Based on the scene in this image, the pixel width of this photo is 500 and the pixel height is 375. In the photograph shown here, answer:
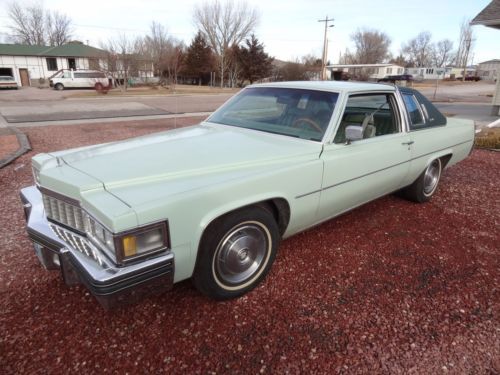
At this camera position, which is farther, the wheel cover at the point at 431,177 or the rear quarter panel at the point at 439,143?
the wheel cover at the point at 431,177

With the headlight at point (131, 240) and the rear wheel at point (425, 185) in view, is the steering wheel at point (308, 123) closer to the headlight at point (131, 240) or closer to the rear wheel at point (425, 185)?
the headlight at point (131, 240)

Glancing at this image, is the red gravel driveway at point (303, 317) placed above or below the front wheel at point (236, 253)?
below

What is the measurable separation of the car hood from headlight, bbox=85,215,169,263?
18 centimetres

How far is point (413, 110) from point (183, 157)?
9.53ft

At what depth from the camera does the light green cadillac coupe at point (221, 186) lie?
2012mm

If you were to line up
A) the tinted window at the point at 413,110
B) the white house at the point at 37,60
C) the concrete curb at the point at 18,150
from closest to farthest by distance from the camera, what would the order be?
the tinted window at the point at 413,110 < the concrete curb at the point at 18,150 < the white house at the point at 37,60

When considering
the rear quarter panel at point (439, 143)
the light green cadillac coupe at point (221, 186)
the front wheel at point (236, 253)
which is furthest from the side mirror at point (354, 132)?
the rear quarter panel at point (439, 143)

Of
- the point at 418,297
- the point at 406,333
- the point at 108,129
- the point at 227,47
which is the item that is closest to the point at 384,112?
the point at 418,297

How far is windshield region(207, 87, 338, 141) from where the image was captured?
3197mm

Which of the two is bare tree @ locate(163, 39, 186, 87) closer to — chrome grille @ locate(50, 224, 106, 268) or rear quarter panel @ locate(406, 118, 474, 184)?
rear quarter panel @ locate(406, 118, 474, 184)

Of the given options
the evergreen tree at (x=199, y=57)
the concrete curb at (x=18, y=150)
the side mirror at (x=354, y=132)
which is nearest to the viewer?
the side mirror at (x=354, y=132)

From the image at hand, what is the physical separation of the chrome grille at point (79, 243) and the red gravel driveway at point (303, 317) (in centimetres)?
60

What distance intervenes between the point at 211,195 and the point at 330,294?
1278 millimetres

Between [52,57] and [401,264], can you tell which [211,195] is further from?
[52,57]
